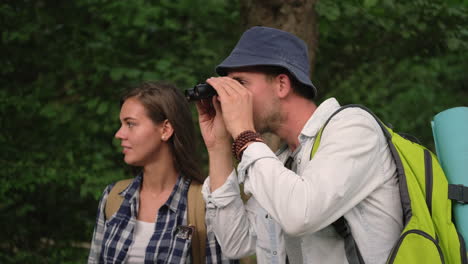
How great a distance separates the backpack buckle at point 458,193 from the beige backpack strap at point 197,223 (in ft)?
4.54

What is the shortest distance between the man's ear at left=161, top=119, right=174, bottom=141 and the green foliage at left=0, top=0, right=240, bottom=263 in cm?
105

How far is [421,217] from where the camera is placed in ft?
5.64

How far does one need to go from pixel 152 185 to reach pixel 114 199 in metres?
0.25

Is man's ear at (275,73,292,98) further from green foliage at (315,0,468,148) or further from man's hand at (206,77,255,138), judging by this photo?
green foliage at (315,0,468,148)

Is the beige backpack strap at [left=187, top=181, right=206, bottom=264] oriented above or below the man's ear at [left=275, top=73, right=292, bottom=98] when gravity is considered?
below

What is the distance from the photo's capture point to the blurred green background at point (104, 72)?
4.22 metres

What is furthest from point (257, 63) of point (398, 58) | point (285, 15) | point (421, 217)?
point (398, 58)

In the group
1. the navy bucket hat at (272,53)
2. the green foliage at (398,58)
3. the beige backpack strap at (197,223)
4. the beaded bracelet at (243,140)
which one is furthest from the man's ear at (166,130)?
the green foliage at (398,58)

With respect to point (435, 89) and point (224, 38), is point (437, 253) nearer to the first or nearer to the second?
point (224, 38)

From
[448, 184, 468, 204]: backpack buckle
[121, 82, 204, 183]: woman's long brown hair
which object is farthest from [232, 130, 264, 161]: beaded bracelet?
[121, 82, 204, 183]: woman's long brown hair

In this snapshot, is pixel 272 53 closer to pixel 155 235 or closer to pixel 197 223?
pixel 197 223

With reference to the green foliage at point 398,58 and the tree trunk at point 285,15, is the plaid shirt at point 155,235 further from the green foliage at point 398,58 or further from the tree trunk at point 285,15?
the green foliage at point 398,58

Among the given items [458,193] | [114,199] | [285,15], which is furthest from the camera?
[285,15]

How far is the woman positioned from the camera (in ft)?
8.96
